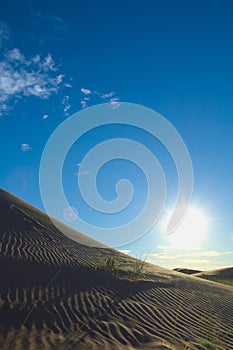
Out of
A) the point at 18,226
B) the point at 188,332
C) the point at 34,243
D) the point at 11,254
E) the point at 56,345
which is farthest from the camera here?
the point at 18,226

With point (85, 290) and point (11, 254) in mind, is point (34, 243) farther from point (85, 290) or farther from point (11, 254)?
point (85, 290)

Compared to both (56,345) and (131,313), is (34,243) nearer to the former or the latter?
(131,313)

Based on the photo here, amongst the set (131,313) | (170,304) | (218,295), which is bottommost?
(131,313)

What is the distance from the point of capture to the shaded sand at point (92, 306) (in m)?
5.02

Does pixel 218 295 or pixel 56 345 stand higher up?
pixel 218 295

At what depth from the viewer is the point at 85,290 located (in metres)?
7.32

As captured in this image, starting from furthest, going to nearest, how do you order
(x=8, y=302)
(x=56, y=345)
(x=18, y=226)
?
(x=18, y=226), (x=8, y=302), (x=56, y=345)

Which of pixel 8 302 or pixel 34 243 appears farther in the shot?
pixel 34 243

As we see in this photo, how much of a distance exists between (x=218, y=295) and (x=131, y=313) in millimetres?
4233

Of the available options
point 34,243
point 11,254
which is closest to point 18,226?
point 34,243

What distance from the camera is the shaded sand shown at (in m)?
5.02

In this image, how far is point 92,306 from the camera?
21.1 ft

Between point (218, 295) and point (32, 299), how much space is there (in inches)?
226

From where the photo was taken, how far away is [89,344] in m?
4.82
